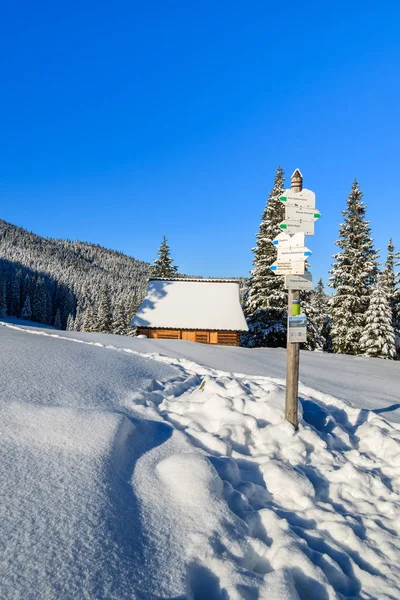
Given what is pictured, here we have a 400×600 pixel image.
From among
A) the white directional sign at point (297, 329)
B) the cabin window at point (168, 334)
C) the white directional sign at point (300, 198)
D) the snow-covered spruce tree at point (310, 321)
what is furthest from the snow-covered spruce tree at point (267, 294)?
the white directional sign at point (297, 329)

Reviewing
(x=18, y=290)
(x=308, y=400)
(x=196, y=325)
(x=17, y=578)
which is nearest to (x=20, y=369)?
(x=17, y=578)

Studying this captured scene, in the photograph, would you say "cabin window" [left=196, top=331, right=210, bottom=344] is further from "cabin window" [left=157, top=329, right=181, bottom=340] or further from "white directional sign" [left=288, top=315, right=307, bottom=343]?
"white directional sign" [left=288, top=315, right=307, bottom=343]

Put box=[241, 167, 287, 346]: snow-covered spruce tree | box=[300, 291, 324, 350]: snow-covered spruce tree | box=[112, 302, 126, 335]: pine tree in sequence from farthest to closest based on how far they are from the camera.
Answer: box=[112, 302, 126, 335]: pine tree
box=[241, 167, 287, 346]: snow-covered spruce tree
box=[300, 291, 324, 350]: snow-covered spruce tree

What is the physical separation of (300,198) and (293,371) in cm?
255

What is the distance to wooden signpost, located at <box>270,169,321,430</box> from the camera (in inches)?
199

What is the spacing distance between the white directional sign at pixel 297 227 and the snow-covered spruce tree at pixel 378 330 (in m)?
20.2

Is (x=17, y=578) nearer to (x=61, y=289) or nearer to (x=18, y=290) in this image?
(x=18, y=290)

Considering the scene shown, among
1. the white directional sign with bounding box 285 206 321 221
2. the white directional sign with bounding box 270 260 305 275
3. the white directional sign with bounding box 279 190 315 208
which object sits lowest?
the white directional sign with bounding box 270 260 305 275

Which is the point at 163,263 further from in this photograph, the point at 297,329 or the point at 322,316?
the point at 297,329

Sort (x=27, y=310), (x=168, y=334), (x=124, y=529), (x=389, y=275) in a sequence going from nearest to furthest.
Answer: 1. (x=124, y=529)
2. (x=168, y=334)
3. (x=389, y=275)
4. (x=27, y=310)

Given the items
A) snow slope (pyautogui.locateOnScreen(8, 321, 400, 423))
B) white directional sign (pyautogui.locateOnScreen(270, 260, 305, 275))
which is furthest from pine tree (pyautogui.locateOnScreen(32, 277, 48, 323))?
white directional sign (pyautogui.locateOnScreen(270, 260, 305, 275))

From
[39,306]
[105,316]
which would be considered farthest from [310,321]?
[39,306]

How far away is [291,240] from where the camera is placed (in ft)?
16.7

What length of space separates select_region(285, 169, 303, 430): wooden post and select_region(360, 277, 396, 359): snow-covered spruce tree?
20.0 m
